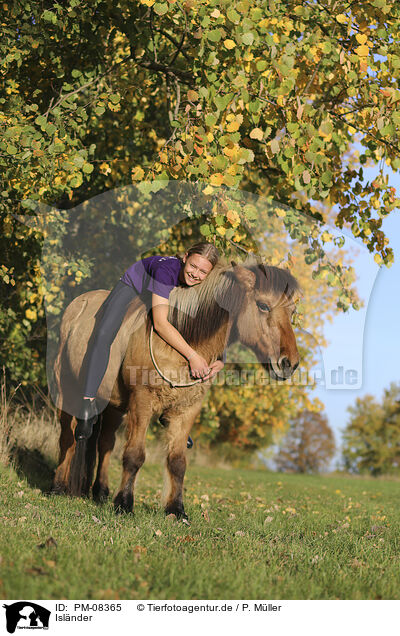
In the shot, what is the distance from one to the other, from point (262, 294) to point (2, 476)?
15.9 feet

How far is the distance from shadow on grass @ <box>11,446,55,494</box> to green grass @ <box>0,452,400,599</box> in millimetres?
795

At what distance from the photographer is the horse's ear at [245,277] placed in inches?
223

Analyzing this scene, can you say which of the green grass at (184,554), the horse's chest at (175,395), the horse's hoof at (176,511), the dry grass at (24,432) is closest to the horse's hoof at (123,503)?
the green grass at (184,554)

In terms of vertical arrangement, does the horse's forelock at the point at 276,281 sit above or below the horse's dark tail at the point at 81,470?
above

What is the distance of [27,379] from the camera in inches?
478

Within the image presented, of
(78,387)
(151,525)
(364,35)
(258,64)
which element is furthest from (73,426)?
(364,35)

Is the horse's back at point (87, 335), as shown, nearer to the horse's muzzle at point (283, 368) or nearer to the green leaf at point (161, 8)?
the horse's muzzle at point (283, 368)

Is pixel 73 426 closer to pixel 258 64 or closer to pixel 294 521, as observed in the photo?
pixel 294 521

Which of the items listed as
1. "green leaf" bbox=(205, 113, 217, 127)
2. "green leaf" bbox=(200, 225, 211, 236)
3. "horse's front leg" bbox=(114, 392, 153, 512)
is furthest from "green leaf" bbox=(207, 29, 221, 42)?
"horse's front leg" bbox=(114, 392, 153, 512)

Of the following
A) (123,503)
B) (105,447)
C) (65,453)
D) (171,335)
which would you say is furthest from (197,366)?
(65,453)

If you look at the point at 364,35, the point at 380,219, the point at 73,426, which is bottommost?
the point at 73,426

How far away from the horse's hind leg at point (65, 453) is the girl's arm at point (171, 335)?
254cm

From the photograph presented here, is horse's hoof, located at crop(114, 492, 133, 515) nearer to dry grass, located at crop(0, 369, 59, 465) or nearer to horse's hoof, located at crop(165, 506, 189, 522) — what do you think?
horse's hoof, located at crop(165, 506, 189, 522)
